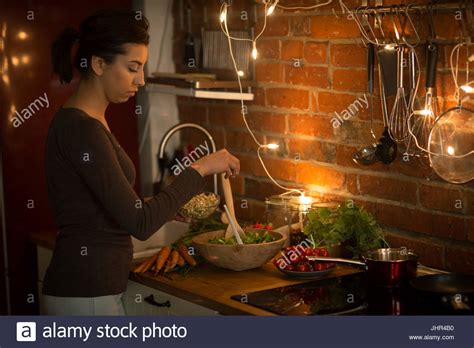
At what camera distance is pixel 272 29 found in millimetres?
3006

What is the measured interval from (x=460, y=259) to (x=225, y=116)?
1.11m

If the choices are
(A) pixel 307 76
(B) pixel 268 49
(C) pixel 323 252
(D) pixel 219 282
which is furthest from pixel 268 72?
(D) pixel 219 282

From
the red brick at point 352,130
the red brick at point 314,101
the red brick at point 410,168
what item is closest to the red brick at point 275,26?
the red brick at point 314,101

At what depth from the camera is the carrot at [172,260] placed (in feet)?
8.54

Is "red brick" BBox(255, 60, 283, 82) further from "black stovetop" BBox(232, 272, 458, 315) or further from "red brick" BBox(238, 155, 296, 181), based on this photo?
"black stovetop" BBox(232, 272, 458, 315)

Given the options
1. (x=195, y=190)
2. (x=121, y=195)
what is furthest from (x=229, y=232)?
(x=121, y=195)

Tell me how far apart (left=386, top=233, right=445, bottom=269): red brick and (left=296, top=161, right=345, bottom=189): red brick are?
262 mm

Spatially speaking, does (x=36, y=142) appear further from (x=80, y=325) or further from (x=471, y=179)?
(x=471, y=179)

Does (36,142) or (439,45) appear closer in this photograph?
(439,45)

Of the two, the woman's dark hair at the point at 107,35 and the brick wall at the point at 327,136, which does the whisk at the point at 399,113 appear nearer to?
the brick wall at the point at 327,136

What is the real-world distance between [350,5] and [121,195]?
89cm

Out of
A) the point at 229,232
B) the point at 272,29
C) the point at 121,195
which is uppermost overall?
the point at 272,29

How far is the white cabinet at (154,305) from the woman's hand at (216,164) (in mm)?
352

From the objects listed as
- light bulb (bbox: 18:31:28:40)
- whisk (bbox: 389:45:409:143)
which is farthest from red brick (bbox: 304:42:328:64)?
light bulb (bbox: 18:31:28:40)
